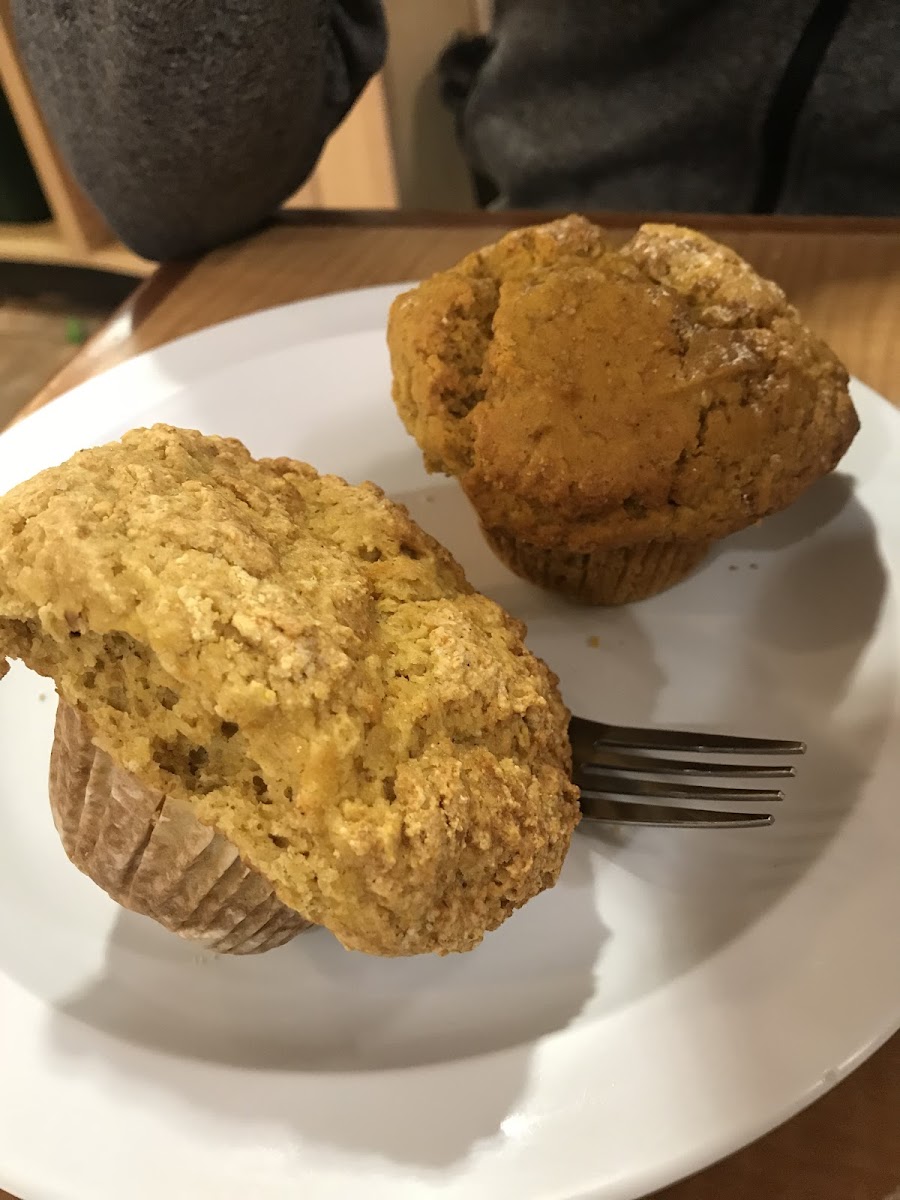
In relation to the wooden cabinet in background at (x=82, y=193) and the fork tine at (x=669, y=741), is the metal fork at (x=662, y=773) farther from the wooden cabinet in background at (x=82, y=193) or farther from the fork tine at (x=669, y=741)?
the wooden cabinet in background at (x=82, y=193)

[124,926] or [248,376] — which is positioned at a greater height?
[248,376]

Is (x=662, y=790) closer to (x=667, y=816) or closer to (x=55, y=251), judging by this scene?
(x=667, y=816)

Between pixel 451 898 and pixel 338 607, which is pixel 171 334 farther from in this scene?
pixel 451 898

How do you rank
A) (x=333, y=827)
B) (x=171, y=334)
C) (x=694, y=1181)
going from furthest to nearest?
1. (x=171, y=334)
2. (x=694, y=1181)
3. (x=333, y=827)

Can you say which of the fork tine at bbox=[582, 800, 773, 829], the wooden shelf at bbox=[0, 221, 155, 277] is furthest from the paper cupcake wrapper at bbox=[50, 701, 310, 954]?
the wooden shelf at bbox=[0, 221, 155, 277]

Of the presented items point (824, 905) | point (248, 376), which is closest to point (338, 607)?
point (824, 905)

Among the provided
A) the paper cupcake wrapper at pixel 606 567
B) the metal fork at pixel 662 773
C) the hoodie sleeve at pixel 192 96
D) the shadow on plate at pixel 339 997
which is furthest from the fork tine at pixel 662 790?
the hoodie sleeve at pixel 192 96

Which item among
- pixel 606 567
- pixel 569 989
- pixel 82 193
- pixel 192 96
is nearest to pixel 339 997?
pixel 569 989
